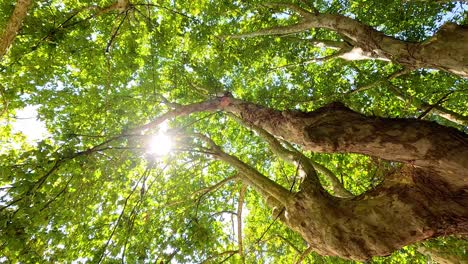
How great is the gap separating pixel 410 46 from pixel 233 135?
6.39 meters

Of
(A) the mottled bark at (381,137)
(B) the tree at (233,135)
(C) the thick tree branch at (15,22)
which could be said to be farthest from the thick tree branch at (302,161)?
(C) the thick tree branch at (15,22)

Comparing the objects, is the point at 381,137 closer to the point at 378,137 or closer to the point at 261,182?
the point at 378,137

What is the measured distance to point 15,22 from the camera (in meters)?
4.96

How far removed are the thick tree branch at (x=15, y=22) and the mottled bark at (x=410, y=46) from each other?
218 inches

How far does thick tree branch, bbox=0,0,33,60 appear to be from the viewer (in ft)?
16.1

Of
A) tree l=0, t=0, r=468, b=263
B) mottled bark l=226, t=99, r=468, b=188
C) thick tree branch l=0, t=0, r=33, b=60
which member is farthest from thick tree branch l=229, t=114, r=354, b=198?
thick tree branch l=0, t=0, r=33, b=60

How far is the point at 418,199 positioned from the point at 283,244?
24.5 feet

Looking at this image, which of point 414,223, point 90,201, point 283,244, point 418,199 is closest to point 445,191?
point 418,199

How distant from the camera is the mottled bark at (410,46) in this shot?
3783 mm

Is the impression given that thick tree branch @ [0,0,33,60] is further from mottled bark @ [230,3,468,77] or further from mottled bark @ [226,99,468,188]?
mottled bark @ [230,3,468,77]

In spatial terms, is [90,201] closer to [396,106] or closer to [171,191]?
[171,191]

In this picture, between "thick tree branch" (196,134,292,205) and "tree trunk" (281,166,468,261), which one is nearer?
"tree trunk" (281,166,468,261)

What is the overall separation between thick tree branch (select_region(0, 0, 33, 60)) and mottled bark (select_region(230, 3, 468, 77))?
18.2ft

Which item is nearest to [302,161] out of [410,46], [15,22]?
[410,46]
